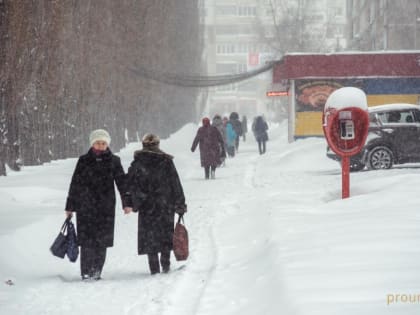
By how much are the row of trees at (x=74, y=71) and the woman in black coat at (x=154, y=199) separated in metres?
7.47

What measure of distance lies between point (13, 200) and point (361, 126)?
5.39 metres

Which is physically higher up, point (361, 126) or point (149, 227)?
point (361, 126)

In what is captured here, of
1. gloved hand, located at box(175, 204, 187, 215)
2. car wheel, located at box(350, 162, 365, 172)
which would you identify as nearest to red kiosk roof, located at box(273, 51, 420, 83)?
car wheel, located at box(350, 162, 365, 172)

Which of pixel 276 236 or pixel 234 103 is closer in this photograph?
pixel 276 236

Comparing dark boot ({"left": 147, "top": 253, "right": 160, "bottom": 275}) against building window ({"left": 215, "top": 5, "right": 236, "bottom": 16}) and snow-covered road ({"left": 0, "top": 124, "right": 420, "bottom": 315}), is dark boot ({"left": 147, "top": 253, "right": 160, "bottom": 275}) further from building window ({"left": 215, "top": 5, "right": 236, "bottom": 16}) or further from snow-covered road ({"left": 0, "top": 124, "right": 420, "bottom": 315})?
building window ({"left": 215, "top": 5, "right": 236, "bottom": 16})

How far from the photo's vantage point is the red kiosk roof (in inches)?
1253

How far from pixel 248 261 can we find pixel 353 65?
2429cm

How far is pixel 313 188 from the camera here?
53.5 feet

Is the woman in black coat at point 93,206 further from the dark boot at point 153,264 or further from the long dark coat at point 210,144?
the long dark coat at point 210,144

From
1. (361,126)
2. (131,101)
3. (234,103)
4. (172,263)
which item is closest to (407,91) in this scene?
(131,101)

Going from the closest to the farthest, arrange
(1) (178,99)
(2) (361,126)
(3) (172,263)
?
(3) (172,263) → (2) (361,126) → (1) (178,99)

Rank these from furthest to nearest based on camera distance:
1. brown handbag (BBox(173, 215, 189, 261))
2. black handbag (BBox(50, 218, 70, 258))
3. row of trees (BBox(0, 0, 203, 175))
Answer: row of trees (BBox(0, 0, 203, 175))
brown handbag (BBox(173, 215, 189, 261))
black handbag (BBox(50, 218, 70, 258))

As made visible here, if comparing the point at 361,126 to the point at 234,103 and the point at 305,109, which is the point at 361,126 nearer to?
the point at 305,109

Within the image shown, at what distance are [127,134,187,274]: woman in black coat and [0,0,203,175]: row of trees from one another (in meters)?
7.47
